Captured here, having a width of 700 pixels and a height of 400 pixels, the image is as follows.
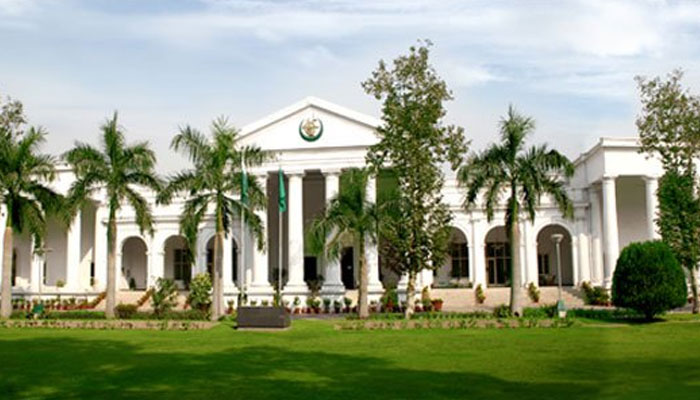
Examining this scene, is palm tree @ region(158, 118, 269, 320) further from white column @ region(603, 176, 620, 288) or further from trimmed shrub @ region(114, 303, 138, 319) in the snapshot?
white column @ region(603, 176, 620, 288)

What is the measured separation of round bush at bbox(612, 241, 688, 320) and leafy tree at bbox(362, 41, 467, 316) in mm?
7173

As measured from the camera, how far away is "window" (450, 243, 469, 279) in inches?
1864

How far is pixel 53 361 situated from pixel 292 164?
25.7 meters

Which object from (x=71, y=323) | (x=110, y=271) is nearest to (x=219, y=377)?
(x=71, y=323)

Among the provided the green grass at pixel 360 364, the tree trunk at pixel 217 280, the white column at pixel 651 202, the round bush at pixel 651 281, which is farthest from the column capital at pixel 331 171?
the green grass at pixel 360 364

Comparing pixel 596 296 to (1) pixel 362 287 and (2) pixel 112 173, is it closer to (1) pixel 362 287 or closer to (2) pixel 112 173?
(1) pixel 362 287

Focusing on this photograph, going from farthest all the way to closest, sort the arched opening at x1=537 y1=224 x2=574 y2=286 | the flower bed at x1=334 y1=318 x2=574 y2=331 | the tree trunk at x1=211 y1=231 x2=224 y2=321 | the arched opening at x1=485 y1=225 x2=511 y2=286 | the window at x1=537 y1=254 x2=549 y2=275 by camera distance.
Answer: the arched opening at x1=485 y1=225 x2=511 y2=286 < the window at x1=537 y1=254 x2=549 y2=275 < the arched opening at x1=537 y1=224 x2=574 y2=286 < the tree trunk at x1=211 y1=231 x2=224 y2=321 < the flower bed at x1=334 y1=318 x2=574 y2=331

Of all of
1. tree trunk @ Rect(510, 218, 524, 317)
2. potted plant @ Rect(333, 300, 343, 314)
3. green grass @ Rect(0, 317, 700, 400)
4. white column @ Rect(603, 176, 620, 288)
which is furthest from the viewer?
white column @ Rect(603, 176, 620, 288)

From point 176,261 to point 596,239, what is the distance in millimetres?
27208

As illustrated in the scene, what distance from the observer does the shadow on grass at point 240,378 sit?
39.1 feet

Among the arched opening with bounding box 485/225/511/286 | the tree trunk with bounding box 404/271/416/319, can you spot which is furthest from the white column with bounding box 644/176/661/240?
the tree trunk with bounding box 404/271/416/319

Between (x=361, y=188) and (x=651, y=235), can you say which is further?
(x=651, y=235)

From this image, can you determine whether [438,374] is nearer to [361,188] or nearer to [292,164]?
[361,188]

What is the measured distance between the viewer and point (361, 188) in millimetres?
31078
